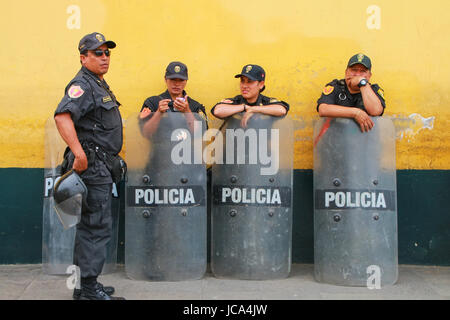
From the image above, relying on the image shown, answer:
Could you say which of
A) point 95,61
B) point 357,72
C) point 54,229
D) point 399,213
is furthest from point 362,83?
point 54,229

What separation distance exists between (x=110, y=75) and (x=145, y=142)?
3.51ft

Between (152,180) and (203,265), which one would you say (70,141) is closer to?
(152,180)

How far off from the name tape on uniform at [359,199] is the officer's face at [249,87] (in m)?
1.06

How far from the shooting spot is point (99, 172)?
4.43 meters

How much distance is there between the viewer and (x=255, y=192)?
5.16 meters

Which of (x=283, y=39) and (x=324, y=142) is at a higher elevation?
(x=283, y=39)

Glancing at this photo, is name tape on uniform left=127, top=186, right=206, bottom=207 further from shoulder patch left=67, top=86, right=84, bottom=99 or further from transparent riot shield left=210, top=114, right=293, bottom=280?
shoulder patch left=67, top=86, right=84, bottom=99

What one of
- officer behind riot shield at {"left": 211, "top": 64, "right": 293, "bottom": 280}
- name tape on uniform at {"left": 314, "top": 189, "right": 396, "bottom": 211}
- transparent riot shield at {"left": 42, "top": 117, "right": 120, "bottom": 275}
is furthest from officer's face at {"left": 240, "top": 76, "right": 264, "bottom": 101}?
transparent riot shield at {"left": 42, "top": 117, "right": 120, "bottom": 275}

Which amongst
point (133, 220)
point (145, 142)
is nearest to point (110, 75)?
point (145, 142)

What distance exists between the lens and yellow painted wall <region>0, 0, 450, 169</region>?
5.74 meters

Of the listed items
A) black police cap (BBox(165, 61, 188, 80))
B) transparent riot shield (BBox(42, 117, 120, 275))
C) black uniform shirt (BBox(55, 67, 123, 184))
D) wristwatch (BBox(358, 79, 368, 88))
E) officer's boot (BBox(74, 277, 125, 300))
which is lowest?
officer's boot (BBox(74, 277, 125, 300))

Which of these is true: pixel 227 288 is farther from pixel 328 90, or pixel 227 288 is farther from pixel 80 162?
pixel 328 90
